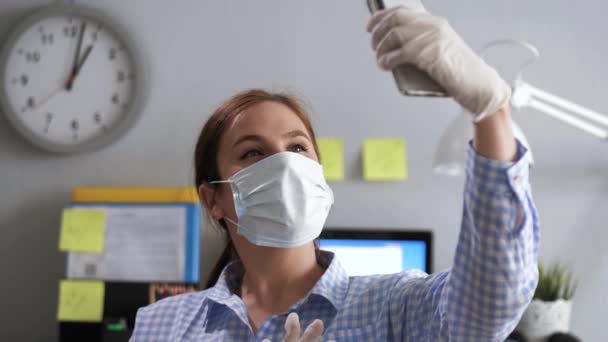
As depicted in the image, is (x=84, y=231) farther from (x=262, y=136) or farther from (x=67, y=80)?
(x=262, y=136)

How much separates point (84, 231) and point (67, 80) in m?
0.41

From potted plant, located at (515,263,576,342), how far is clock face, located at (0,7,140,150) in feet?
3.54

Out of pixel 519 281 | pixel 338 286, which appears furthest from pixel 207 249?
pixel 519 281

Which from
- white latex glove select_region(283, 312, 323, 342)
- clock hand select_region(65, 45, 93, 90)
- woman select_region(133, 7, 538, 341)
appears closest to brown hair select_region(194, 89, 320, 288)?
woman select_region(133, 7, 538, 341)

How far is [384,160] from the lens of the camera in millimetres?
1618

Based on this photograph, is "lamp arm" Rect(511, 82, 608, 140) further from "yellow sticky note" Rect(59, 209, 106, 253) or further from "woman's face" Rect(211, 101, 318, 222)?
"yellow sticky note" Rect(59, 209, 106, 253)

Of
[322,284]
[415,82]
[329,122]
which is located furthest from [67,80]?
[415,82]

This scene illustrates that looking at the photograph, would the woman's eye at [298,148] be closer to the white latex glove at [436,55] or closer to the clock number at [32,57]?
the white latex glove at [436,55]

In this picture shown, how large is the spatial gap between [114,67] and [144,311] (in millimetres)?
935

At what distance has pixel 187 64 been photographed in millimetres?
1685

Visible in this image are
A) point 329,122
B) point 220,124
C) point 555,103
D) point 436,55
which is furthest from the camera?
point 329,122

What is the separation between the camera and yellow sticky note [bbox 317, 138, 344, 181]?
161 centimetres

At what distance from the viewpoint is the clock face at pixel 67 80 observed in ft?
5.48

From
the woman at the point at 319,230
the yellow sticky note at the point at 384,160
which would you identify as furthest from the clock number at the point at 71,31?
the woman at the point at 319,230
